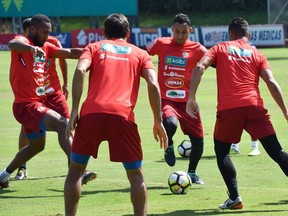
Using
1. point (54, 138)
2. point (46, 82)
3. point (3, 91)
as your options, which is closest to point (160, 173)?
point (46, 82)

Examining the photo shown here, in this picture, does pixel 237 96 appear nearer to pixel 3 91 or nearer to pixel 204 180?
pixel 204 180

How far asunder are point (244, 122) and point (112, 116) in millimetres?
2137

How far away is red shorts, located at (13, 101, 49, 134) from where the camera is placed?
1121 cm

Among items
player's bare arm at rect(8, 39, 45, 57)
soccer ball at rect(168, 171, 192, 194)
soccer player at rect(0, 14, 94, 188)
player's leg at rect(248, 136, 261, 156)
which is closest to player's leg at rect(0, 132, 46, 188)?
soccer player at rect(0, 14, 94, 188)

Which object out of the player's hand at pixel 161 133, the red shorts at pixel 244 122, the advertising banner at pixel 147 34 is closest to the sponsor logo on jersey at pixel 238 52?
the red shorts at pixel 244 122

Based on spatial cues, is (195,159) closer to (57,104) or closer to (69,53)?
(57,104)

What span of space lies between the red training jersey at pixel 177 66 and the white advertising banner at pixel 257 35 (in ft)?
115

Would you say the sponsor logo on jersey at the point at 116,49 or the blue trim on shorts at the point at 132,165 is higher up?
the sponsor logo on jersey at the point at 116,49

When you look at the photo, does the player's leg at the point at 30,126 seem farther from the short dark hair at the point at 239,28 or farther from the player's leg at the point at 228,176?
→ the short dark hair at the point at 239,28

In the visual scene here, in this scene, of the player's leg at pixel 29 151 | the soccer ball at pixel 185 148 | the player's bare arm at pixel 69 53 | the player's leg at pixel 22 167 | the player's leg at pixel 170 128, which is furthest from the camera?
the soccer ball at pixel 185 148

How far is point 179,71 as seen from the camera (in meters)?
12.5

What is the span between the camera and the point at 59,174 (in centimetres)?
1298

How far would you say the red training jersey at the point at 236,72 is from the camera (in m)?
10.0

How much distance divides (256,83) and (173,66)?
2551 millimetres
